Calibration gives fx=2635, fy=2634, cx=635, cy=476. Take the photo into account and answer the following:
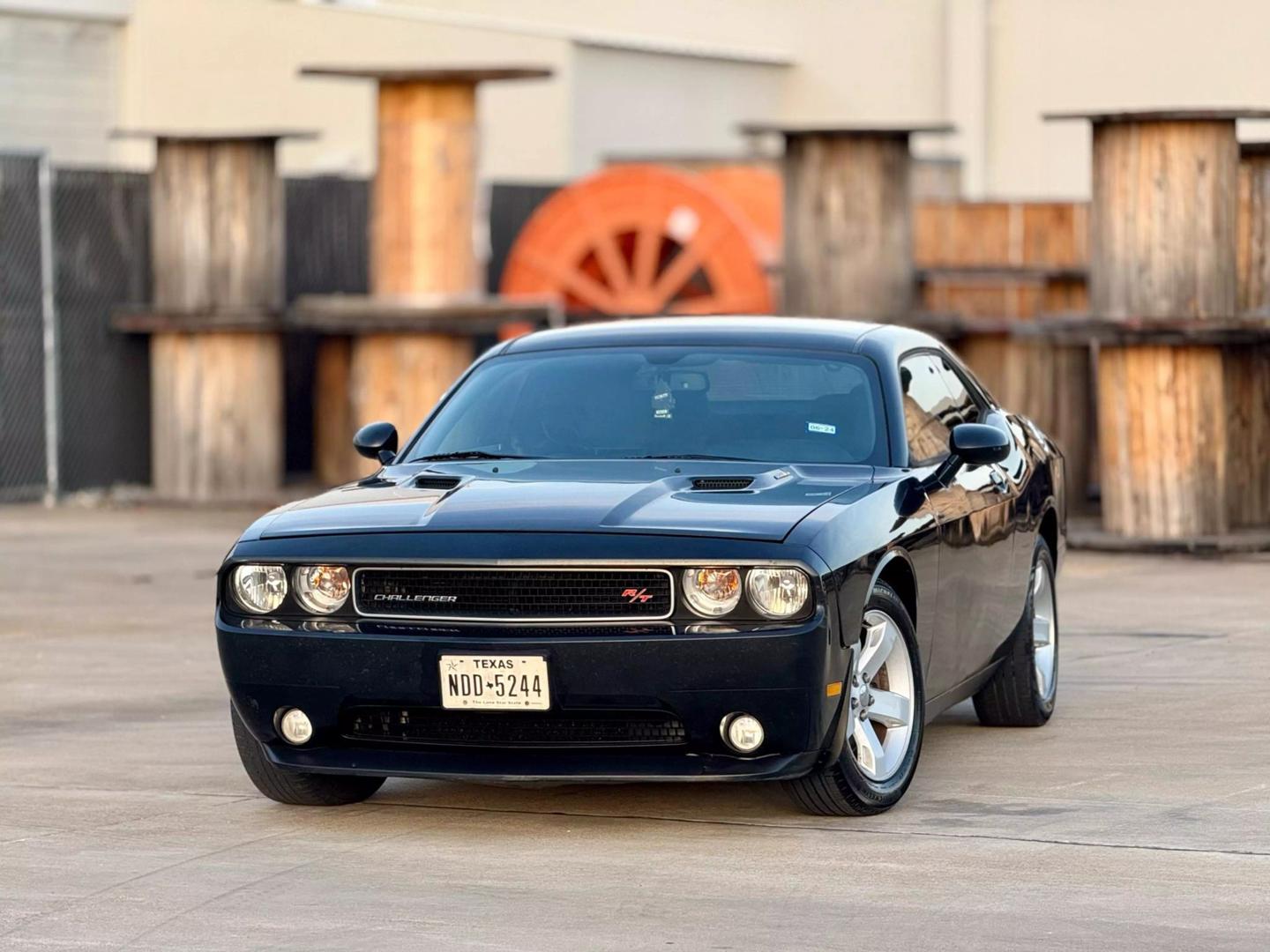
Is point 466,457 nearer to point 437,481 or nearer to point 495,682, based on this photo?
point 437,481

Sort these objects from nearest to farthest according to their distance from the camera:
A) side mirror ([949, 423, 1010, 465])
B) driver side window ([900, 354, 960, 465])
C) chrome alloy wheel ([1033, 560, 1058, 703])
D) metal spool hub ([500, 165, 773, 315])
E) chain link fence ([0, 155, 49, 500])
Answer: side mirror ([949, 423, 1010, 465])
driver side window ([900, 354, 960, 465])
chrome alloy wheel ([1033, 560, 1058, 703])
chain link fence ([0, 155, 49, 500])
metal spool hub ([500, 165, 773, 315])

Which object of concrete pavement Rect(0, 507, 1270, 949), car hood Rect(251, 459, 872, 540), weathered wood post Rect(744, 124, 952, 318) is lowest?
concrete pavement Rect(0, 507, 1270, 949)

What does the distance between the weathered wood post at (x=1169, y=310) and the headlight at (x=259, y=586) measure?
10.2 m

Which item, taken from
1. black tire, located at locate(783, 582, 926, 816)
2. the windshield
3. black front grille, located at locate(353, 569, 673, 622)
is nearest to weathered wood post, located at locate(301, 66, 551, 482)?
the windshield

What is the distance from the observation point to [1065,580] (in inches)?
602

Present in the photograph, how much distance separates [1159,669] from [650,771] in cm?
460

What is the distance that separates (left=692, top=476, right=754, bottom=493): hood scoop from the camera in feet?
25.4

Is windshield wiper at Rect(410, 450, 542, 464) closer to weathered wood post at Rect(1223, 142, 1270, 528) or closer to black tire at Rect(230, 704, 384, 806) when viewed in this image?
black tire at Rect(230, 704, 384, 806)

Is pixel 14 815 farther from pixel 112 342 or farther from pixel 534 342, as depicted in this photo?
pixel 112 342

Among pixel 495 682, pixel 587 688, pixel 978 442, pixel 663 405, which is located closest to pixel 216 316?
pixel 663 405

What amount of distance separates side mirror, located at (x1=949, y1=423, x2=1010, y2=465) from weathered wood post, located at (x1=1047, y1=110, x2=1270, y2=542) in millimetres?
8465

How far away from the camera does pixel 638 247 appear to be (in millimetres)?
26031

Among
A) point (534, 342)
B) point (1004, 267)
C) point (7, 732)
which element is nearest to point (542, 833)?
point (534, 342)

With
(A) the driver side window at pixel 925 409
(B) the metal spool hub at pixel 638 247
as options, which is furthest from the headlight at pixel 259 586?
(B) the metal spool hub at pixel 638 247
